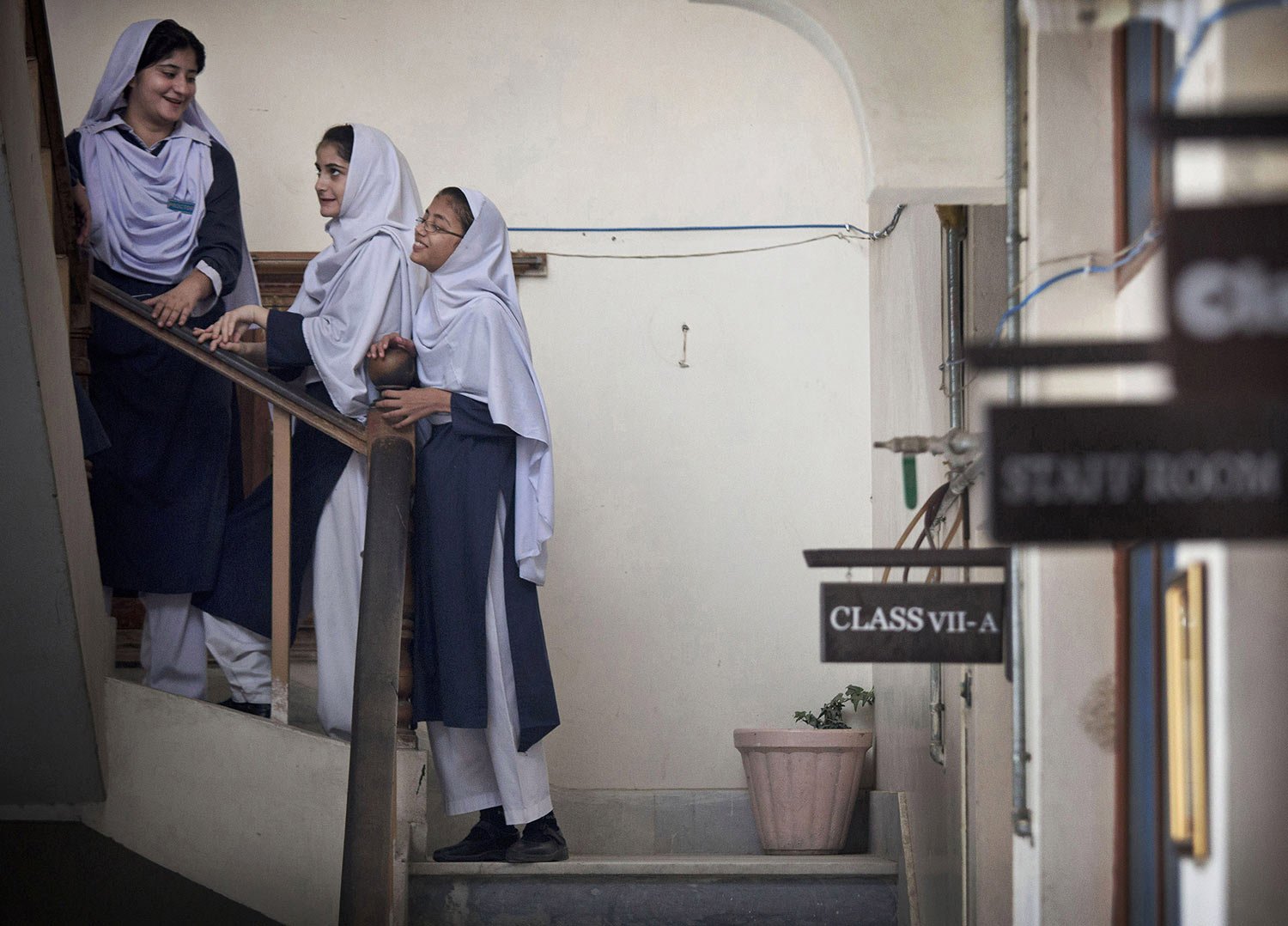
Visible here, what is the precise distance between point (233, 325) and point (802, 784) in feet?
9.22

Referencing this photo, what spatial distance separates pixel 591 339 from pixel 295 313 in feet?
6.64

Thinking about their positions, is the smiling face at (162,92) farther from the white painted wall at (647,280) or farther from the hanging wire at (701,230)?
the hanging wire at (701,230)

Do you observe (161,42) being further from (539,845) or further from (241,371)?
(539,845)

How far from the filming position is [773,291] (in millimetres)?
7418

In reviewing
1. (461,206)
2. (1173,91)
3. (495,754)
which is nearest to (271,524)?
(495,754)

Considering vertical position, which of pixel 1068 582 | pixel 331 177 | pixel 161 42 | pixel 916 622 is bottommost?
pixel 916 622

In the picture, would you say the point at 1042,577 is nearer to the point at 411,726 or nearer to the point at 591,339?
the point at 411,726

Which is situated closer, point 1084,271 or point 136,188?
point 1084,271

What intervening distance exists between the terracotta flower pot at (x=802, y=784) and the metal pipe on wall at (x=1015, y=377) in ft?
7.45

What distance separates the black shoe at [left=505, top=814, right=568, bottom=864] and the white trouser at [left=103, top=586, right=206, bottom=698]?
1.17 metres

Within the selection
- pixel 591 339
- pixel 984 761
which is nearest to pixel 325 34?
pixel 591 339

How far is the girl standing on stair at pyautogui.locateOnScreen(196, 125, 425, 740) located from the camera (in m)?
5.37

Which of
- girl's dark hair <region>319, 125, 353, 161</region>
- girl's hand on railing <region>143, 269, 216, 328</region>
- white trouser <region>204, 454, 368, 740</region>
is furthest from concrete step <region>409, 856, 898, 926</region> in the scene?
girl's dark hair <region>319, 125, 353, 161</region>

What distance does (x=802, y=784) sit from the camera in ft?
21.1
